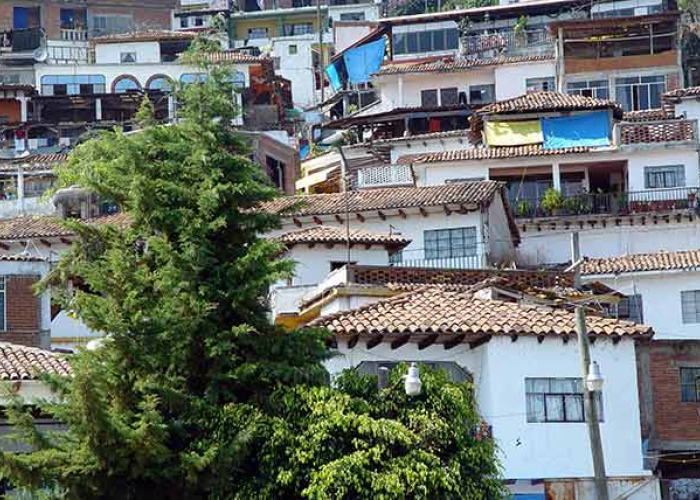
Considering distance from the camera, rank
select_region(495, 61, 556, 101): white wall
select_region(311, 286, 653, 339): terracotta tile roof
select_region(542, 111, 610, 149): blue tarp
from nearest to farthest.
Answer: select_region(311, 286, 653, 339): terracotta tile roof
select_region(542, 111, 610, 149): blue tarp
select_region(495, 61, 556, 101): white wall

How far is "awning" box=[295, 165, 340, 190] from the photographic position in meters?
75.5

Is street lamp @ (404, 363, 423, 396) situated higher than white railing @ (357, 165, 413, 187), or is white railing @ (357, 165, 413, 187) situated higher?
white railing @ (357, 165, 413, 187)

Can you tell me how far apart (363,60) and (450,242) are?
39.6m

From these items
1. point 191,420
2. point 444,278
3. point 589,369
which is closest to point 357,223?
point 444,278

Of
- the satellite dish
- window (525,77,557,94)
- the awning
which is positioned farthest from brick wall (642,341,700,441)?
the satellite dish

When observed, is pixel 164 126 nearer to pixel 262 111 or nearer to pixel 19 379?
pixel 19 379

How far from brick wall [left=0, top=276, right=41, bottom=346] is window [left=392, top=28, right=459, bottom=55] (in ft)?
172

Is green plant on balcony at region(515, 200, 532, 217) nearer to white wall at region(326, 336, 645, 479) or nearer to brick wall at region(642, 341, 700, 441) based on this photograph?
brick wall at region(642, 341, 700, 441)

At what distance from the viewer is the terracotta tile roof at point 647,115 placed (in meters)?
69.4

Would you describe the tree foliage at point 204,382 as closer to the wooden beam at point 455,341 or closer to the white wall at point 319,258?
the wooden beam at point 455,341

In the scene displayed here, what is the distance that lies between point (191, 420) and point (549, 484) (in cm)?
1175

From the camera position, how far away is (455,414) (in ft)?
94.3

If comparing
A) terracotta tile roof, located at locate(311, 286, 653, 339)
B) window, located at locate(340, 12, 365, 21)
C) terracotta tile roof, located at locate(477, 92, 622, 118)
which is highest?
window, located at locate(340, 12, 365, 21)

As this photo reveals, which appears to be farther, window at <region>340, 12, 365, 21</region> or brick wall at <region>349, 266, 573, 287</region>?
window at <region>340, 12, 365, 21</region>
